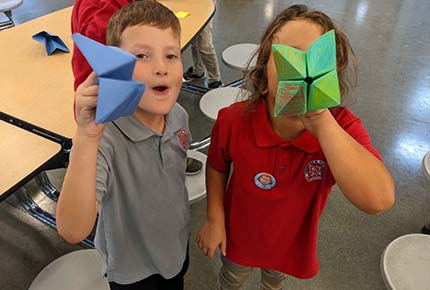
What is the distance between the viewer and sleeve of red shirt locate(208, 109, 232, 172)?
91cm

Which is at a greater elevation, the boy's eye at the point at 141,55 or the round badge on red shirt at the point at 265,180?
the boy's eye at the point at 141,55

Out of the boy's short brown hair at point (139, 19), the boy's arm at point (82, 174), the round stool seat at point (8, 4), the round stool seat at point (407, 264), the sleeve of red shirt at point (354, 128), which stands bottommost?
the round stool seat at point (407, 264)

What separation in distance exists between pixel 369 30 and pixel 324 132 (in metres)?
4.02

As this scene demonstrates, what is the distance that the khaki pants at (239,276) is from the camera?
1.17m

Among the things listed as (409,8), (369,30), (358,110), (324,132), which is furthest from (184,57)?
(409,8)

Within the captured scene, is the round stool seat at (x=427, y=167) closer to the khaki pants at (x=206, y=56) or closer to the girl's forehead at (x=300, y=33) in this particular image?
the girl's forehead at (x=300, y=33)

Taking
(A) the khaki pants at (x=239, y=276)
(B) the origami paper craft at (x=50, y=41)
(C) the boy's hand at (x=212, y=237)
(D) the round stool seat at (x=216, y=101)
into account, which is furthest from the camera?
(D) the round stool seat at (x=216, y=101)

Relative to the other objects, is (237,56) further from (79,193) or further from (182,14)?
(79,193)

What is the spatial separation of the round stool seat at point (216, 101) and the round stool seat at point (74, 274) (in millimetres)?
895

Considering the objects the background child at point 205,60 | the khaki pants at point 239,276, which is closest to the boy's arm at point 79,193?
the khaki pants at point 239,276

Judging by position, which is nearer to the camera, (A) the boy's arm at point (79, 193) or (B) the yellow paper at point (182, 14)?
(A) the boy's arm at point (79, 193)

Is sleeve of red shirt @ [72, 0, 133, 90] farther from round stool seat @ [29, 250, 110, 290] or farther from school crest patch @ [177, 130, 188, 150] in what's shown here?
round stool seat @ [29, 250, 110, 290]

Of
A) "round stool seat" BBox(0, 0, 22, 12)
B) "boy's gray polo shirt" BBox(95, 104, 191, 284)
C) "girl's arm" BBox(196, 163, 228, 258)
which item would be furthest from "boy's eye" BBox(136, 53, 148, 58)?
"round stool seat" BBox(0, 0, 22, 12)

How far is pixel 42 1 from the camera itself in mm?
4617
